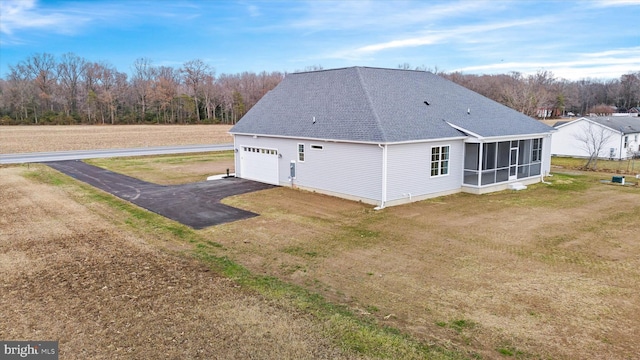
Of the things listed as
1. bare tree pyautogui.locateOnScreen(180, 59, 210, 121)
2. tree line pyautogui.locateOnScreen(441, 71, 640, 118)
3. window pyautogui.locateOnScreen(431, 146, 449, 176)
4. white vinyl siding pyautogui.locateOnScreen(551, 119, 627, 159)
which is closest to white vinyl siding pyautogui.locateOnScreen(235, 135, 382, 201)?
window pyautogui.locateOnScreen(431, 146, 449, 176)

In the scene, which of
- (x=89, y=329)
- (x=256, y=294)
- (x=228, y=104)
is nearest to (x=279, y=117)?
(x=256, y=294)

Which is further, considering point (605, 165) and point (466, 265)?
point (605, 165)

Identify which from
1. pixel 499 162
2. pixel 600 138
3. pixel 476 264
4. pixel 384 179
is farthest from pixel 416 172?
pixel 600 138

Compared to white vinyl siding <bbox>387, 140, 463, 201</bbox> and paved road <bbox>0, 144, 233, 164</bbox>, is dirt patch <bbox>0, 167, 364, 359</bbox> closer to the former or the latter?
white vinyl siding <bbox>387, 140, 463, 201</bbox>

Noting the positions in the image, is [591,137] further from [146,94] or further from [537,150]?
[146,94]

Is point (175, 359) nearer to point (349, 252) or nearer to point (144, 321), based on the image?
point (144, 321)

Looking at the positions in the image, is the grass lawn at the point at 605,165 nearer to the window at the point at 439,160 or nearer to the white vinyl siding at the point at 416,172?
the white vinyl siding at the point at 416,172

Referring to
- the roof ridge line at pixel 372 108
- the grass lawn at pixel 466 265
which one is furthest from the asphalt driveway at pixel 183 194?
the roof ridge line at pixel 372 108
